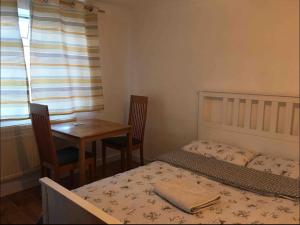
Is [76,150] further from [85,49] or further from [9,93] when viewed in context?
[85,49]

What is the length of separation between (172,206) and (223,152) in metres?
0.95

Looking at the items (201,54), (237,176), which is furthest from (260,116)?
(201,54)

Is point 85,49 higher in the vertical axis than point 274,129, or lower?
higher

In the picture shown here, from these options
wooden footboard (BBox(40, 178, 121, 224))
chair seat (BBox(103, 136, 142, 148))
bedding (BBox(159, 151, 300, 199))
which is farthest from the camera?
chair seat (BBox(103, 136, 142, 148))

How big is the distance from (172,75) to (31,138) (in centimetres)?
169

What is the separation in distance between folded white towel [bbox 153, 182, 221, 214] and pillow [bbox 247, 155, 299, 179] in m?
0.64

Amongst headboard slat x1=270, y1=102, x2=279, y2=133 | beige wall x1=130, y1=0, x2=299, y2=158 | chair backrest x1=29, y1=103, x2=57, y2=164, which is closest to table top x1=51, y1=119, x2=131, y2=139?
chair backrest x1=29, y1=103, x2=57, y2=164

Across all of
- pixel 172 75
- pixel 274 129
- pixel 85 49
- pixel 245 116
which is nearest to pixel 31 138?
pixel 85 49

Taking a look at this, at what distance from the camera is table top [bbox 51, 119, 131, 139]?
8.13 ft

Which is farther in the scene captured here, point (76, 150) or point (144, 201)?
point (76, 150)

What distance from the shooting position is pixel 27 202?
100 inches

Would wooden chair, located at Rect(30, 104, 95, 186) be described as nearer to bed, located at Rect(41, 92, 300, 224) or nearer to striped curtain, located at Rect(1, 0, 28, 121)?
striped curtain, located at Rect(1, 0, 28, 121)

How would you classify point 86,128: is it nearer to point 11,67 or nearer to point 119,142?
point 119,142

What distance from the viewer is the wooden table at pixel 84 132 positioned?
7.88 feet
